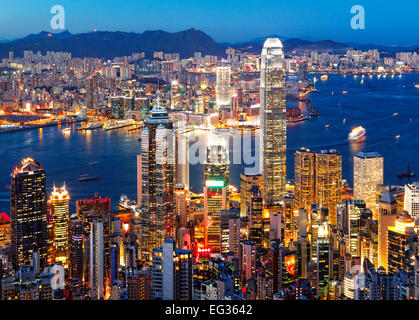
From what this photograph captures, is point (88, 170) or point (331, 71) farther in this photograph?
point (331, 71)

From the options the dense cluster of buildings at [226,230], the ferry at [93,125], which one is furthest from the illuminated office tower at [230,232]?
the ferry at [93,125]

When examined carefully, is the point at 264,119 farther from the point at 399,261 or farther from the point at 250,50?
the point at 399,261

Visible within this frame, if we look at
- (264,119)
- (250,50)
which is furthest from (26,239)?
(264,119)

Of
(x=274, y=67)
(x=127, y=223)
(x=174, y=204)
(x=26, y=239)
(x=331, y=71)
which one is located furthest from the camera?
(x=331, y=71)

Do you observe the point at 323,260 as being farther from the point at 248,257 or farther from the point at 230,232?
the point at 230,232

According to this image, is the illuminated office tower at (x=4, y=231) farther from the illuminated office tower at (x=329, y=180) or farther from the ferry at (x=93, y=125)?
the ferry at (x=93, y=125)
